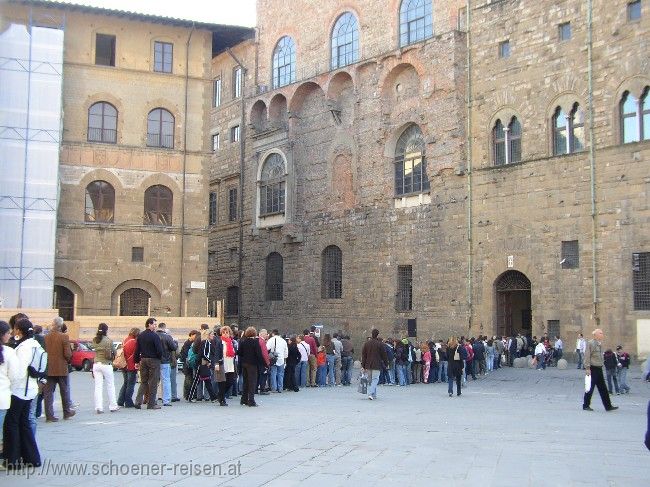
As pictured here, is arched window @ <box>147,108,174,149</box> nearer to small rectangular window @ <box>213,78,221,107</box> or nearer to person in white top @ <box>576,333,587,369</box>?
small rectangular window @ <box>213,78,221,107</box>

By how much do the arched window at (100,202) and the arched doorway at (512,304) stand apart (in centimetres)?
1510

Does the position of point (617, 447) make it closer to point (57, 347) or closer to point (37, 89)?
point (57, 347)

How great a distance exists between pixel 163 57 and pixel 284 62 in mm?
8891

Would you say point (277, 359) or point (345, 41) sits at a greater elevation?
point (345, 41)

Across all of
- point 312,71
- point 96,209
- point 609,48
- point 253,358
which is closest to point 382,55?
point 312,71

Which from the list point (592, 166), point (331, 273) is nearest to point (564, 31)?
point (592, 166)

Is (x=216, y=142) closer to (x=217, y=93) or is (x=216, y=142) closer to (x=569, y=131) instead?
(x=217, y=93)

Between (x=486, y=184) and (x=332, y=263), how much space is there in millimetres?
9418

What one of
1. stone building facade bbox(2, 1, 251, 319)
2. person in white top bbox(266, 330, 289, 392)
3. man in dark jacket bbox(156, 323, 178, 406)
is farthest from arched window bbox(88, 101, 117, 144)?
man in dark jacket bbox(156, 323, 178, 406)

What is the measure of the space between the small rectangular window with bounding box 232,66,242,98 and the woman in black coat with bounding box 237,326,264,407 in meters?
30.7

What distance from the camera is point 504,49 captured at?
31.7 m

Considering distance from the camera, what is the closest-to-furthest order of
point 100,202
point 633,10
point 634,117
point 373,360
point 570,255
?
point 373,360, point 634,117, point 633,10, point 570,255, point 100,202

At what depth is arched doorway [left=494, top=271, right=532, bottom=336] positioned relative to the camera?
101ft

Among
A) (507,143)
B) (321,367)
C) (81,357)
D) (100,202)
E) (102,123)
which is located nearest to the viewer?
(321,367)
